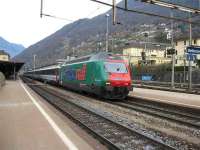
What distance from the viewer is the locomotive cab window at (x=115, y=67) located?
84.0 ft

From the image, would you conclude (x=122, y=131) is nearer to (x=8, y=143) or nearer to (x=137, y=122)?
(x=137, y=122)

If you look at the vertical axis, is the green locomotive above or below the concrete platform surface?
above

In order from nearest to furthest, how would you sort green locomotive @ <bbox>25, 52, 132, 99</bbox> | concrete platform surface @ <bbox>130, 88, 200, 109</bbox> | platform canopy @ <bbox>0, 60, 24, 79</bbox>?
concrete platform surface @ <bbox>130, 88, 200, 109</bbox> < green locomotive @ <bbox>25, 52, 132, 99</bbox> < platform canopy @ <bbox>0, 60, 24, 79</bbox>

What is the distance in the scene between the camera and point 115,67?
2609cm

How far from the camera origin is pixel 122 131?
504 inches

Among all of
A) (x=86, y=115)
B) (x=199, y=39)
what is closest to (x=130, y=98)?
(x=86, y=115)

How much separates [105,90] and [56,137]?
1392 cm

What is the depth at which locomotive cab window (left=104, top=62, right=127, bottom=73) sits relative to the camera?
2561 centimetres

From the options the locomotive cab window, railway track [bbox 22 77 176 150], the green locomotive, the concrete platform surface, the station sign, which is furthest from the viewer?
the station sign

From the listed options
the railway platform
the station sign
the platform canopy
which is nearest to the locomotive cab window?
the railway platform

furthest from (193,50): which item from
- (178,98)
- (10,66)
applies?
(10,66)

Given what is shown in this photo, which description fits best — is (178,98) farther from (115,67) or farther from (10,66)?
(10,66)

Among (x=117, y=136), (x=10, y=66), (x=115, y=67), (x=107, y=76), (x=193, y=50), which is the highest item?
(x=193, y=50)

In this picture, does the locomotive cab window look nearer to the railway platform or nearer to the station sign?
the railway platform
